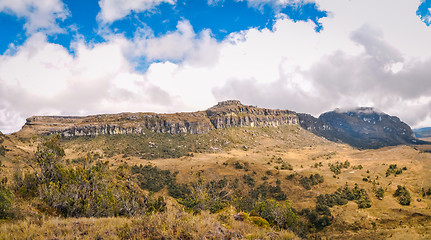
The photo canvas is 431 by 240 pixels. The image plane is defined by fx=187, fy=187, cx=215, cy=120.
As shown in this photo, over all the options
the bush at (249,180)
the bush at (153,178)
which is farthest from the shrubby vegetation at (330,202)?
the bush at (153,178)

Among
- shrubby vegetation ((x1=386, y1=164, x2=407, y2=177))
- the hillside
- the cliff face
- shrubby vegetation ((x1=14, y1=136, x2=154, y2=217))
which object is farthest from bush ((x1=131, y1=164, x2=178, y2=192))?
the cliff face

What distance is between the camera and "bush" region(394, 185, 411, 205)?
33.3 meters

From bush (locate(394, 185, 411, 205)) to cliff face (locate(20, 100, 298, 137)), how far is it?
114 meters

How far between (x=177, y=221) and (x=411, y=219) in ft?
124

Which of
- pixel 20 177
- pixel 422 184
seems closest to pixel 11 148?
pixel 20 177

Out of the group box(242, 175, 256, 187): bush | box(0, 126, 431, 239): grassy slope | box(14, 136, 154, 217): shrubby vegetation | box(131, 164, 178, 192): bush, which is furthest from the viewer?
box(242, 175, 256, 187): bush

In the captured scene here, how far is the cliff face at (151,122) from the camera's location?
116938mm

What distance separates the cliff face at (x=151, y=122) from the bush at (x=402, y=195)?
373 ft

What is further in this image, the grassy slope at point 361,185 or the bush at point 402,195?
the bush at point 402,195

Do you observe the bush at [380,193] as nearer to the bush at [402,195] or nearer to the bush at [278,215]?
the bush at [402,195]

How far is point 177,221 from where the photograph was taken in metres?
7.27

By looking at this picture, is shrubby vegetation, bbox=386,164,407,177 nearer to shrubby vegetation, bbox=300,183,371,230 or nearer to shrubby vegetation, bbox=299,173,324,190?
shrubby vegetation, bbox=300,183,371,230

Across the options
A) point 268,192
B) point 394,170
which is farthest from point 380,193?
point 268,192

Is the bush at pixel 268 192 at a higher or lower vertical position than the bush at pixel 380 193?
lower
